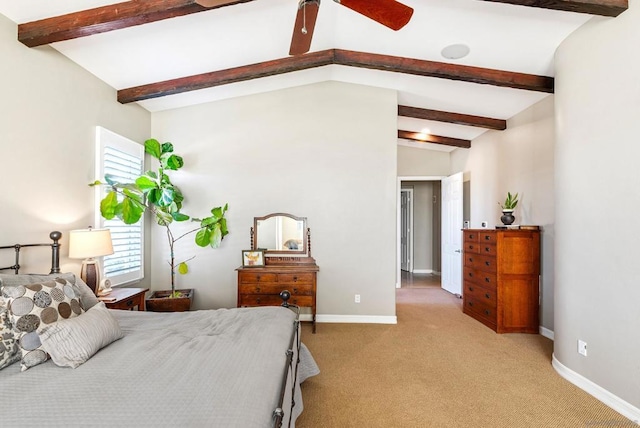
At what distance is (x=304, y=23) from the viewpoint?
2.03m

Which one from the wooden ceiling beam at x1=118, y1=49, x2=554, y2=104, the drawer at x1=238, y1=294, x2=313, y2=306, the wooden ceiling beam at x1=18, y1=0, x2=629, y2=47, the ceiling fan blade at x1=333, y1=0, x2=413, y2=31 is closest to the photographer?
the ceiling fan blade at x1=333, y1=0, x2=413, y2=31

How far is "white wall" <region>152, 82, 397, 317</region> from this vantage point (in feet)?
14.0

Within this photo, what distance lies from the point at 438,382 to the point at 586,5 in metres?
3.05

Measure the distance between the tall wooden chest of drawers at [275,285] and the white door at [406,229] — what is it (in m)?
4.93

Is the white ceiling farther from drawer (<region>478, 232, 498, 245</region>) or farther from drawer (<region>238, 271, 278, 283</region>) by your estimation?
drawer (<region>238, 271, 278, 283</region>)

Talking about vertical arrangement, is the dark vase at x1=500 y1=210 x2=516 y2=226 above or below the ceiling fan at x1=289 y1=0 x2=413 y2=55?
below

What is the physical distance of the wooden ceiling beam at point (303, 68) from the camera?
11.5 feet

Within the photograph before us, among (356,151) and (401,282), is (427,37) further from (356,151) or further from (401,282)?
(401,282)

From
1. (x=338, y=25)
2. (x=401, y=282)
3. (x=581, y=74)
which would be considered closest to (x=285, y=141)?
(x=338, y=25)

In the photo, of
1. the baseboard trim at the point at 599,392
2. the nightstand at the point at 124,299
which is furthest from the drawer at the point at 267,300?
the baseboard trim at the point at 599,392

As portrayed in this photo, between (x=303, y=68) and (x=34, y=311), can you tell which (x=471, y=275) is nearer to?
(x=303, y=68)

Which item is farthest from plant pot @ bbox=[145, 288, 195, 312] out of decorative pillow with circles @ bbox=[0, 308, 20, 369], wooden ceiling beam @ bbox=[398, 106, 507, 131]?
wooden ceiling beam @ bbox=[398, 106, 507, 131]

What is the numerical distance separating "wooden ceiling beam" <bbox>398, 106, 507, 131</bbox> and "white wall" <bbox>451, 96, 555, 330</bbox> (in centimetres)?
18

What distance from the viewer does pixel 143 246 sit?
417 cm
